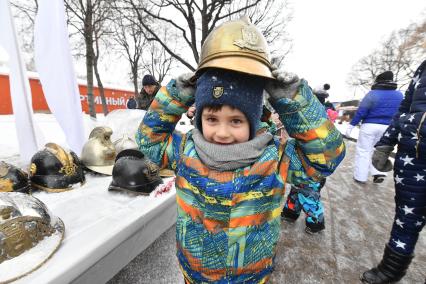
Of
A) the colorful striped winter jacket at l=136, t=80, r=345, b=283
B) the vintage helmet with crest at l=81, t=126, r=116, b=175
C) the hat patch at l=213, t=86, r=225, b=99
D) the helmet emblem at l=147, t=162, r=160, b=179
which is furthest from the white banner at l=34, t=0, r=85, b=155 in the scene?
the hat patch at l=213, t=86, r=225, b=99

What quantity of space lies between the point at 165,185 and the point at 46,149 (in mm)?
1194

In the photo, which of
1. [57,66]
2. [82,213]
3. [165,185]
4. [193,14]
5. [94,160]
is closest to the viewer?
[82,213]

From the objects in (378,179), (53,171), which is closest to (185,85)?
(53,171)

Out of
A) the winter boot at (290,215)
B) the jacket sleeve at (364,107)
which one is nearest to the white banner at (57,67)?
the winter boot at (290,215)

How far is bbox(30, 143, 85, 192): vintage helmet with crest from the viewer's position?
7.06 ft

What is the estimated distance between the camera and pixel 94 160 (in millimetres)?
2756

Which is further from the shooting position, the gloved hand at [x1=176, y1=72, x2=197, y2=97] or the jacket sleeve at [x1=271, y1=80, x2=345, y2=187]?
the gloved hand at [x1=176, y1=72, x2=197, y2=97]

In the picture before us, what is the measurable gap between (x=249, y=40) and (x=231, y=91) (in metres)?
0.26

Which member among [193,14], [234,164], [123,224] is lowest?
[123,224]

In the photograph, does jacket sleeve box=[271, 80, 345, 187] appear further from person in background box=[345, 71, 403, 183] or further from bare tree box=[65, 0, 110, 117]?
bare tree box=[65, 0, 110, 117]

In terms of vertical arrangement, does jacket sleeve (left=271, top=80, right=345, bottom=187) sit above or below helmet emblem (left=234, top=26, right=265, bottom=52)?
below

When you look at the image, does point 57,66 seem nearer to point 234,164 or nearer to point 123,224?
point 123,224

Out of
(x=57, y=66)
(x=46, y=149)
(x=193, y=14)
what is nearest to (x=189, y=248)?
(x=46, y=149)

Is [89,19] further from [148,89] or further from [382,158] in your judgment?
[382,158]
